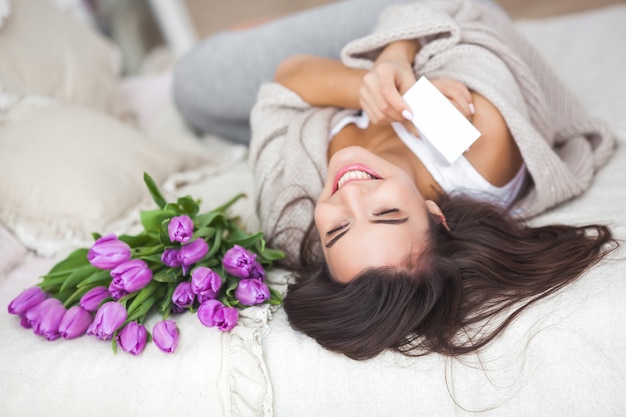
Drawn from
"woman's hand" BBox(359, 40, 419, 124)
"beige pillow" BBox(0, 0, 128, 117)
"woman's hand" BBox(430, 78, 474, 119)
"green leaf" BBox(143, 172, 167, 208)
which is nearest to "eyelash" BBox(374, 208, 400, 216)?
"woman's hand" BBox(359, 40, 419, 124)

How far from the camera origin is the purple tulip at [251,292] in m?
1.07

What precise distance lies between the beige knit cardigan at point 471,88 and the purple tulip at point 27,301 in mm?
491

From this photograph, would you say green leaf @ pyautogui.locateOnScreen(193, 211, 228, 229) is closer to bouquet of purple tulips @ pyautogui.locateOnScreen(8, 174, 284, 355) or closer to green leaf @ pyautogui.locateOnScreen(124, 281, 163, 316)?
bouquet of purple tulips @ pyautogui.locateOnScreen(8, 174, 284, 355)

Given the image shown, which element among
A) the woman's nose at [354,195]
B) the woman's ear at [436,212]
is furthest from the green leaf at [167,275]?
the woman's ear at [436,212]

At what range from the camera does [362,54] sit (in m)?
1.51

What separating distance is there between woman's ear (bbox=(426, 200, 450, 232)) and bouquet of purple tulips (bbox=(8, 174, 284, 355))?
0.33 m

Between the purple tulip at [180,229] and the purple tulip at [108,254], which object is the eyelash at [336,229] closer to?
the purple tulip at [180,229]

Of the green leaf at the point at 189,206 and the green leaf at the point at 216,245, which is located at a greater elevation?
the green leaf at the point at 189,206

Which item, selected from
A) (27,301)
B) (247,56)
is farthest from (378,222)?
(247,56)

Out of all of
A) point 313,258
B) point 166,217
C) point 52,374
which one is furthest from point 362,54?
point 52,374

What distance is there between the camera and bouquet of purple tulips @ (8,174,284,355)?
103cm

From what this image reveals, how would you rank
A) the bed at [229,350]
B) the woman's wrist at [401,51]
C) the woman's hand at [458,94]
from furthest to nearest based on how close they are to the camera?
the woman's wrist at [401,51] → the woman's hand at [458,94] → the bed at [229,350]

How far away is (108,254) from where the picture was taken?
3.42ft

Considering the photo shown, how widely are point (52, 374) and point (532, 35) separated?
193 cm
